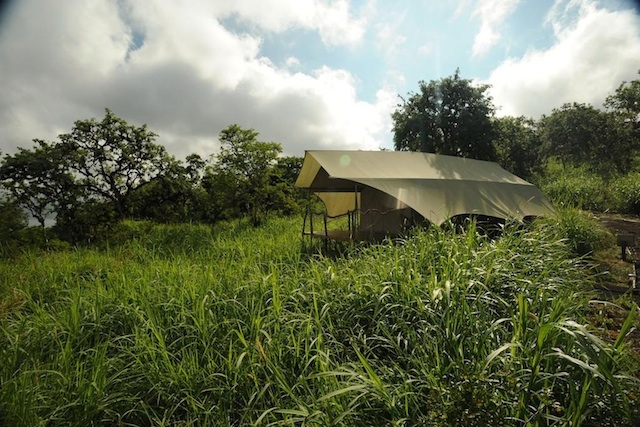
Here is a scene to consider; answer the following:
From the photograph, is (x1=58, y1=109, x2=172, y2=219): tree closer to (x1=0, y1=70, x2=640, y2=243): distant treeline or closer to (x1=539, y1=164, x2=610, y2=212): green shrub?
(x1=0, y1=70, x2=640, y2=243): distant treeline

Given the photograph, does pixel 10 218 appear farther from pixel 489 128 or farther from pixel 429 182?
pixel 489 128

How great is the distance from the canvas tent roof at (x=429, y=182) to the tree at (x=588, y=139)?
1153 cm

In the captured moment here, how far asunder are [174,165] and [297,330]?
32.8 feet

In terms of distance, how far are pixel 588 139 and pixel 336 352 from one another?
21.6 metres

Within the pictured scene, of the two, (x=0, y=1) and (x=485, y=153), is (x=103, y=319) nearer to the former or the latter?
(x=0, y=1)

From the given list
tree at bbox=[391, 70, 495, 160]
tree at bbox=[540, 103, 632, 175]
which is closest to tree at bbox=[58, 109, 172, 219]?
tree at bbox=[391, 70, 495, 160]

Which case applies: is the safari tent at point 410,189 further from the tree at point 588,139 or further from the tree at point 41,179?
the tree at point 588,139

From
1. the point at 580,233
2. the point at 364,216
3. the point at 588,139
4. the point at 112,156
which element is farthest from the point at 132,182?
the point at 588,139

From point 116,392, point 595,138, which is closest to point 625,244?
point 116,392

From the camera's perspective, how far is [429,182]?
6879 millimetres

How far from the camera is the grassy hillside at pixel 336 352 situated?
177cm

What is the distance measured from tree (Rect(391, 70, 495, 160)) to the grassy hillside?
15158 mm

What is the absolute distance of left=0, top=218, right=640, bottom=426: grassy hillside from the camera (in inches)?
69.7

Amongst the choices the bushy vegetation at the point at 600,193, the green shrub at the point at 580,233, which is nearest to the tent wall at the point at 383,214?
the green shrub at the point at 580,233
